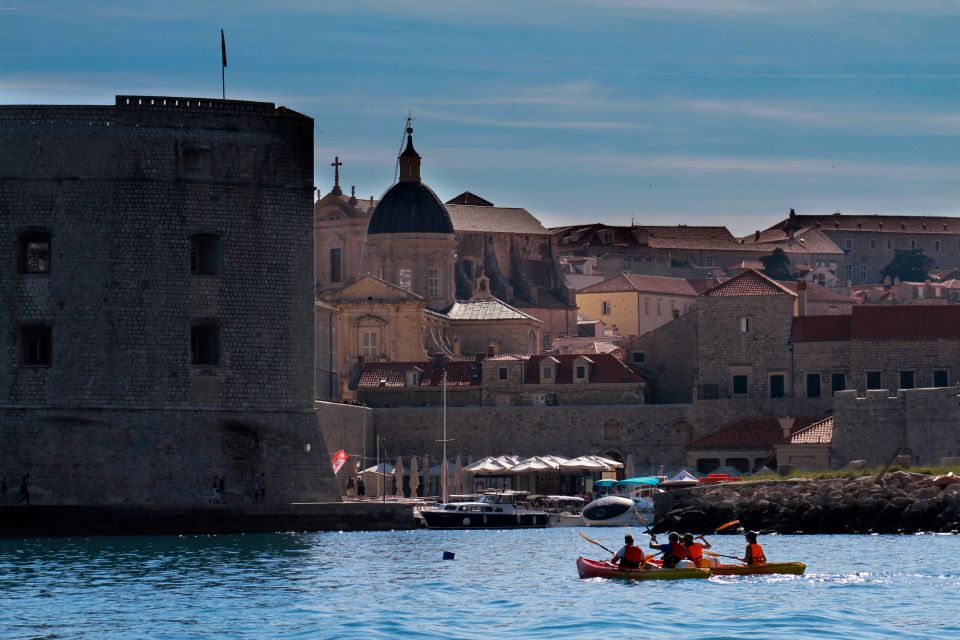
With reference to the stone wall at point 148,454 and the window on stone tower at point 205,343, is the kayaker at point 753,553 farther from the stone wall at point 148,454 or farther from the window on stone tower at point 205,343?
the window on stone tower at point 205,343

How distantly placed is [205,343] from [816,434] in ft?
75.5

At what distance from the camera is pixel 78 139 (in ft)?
149

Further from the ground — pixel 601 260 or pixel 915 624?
pixel 601 260

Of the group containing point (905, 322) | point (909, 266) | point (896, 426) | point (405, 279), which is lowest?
point (896, 426)

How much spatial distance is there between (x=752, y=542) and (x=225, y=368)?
571 inches

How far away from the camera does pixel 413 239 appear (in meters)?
83.0

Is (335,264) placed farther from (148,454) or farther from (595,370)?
(148,454)

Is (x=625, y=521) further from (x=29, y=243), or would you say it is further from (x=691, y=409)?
(x=29, y=243)

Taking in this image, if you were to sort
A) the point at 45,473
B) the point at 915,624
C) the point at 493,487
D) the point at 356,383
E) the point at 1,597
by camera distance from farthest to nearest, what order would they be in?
1. the point at 356,383
2. the point at 493,487
3. the point at 45,473
4. the point at 1,597
5. the point at 915,624

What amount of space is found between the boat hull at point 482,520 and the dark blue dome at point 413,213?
28388 millimetres

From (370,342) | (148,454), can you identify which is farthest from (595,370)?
(148,454)

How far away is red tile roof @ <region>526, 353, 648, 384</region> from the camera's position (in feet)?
232

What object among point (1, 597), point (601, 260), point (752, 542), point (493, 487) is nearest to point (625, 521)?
point (493, 487)

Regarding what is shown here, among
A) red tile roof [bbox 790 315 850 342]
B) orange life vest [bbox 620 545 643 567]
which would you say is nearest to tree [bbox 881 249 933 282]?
red tile roof [bbox 790 315 850 342]
